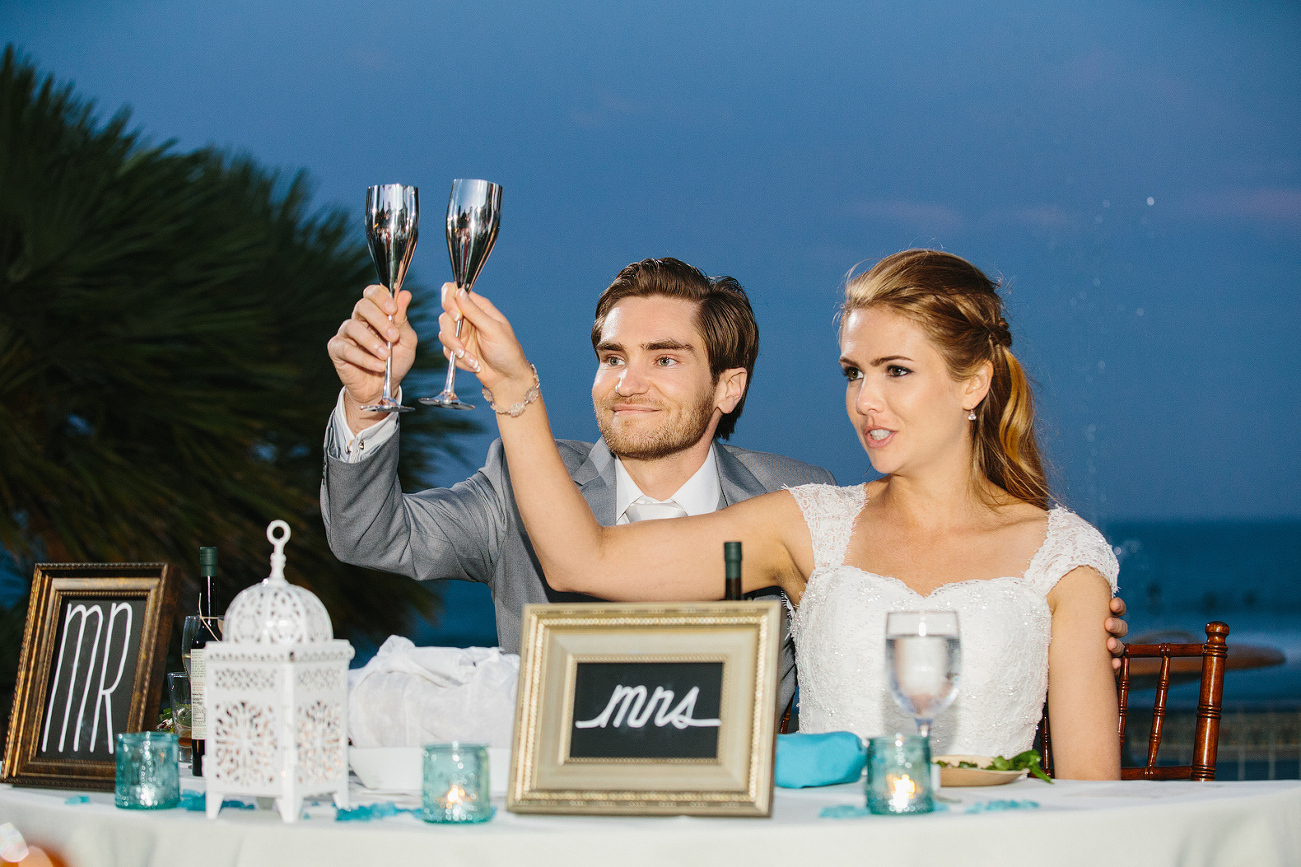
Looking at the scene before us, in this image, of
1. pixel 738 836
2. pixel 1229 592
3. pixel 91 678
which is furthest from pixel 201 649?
pixel 1229 592

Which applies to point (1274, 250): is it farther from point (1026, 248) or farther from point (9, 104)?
point (9, 104)

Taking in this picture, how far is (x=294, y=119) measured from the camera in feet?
56.4

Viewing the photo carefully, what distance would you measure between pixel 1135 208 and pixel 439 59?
30.8 ft

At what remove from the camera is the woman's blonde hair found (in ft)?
7.22

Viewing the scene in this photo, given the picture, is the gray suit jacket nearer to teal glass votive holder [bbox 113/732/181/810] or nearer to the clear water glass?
teal glass votive holder [bbox 113/732/181/810]

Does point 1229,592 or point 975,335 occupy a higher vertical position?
point 1229,592

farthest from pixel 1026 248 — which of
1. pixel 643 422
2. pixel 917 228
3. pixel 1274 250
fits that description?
pixel 643 422

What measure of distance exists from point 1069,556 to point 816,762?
0.88 metres

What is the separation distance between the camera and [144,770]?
1325 mm

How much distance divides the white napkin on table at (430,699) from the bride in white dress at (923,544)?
A: 48 centimetres

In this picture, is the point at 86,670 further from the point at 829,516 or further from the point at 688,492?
the point at 688,492

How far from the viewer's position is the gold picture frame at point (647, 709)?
1.23 meters

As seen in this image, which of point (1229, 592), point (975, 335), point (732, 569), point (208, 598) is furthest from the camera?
point (1229, 592)

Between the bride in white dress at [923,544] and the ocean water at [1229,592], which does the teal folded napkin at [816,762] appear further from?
the ocean water at [1229,592]
